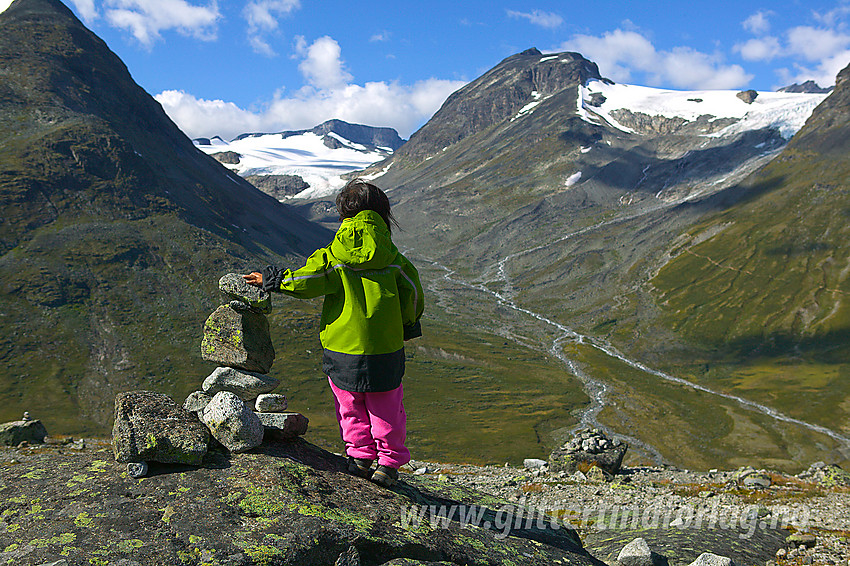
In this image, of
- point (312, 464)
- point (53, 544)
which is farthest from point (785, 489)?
point (53, 544)

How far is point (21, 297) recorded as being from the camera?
115 meters

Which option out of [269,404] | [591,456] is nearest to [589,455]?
[591,456]

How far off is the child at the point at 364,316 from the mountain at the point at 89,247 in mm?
95549

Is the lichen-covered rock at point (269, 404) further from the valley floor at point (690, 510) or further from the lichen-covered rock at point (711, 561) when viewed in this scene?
the lichen-covered rock at point (711, 561)

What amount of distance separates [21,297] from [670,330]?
17692cm

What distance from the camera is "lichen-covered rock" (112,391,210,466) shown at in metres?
7.74

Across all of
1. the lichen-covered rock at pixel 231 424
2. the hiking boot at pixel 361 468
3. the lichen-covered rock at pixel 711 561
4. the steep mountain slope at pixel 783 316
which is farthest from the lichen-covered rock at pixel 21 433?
the steep mountain slope at pixel 783 316

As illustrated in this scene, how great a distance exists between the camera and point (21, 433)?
26000 millimetres

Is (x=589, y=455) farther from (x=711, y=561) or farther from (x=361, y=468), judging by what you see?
(x=361, y=468)

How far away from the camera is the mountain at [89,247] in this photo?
10519 cm

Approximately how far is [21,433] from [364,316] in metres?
26.5

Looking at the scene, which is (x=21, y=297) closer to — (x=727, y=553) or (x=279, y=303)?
(x=279, y=303)

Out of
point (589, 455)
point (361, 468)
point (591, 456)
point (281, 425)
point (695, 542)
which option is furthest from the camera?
point (589, 455)

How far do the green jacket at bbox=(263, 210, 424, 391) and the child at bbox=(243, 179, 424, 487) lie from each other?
0.02 meters
